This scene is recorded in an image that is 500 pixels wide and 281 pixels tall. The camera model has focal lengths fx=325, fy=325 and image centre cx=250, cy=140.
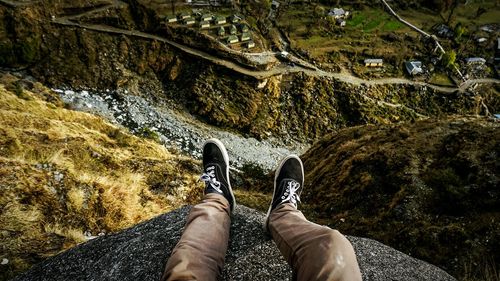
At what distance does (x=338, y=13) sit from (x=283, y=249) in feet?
186

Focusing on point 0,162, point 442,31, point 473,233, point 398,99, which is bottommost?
point 398,99

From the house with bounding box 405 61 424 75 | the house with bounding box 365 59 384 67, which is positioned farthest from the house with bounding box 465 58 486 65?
the house with bounding box 365 59 384 67

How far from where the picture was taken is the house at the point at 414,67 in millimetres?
47000

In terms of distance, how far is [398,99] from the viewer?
45.7 m

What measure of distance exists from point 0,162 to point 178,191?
183 inches

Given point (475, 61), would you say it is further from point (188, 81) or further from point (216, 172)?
point (216, 172)

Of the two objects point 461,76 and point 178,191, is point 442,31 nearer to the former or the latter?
point 461,76

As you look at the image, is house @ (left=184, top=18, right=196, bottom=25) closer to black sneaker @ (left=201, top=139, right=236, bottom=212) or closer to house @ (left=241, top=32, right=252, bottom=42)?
house @ (left=241, top=32, right=252, bottom=42)

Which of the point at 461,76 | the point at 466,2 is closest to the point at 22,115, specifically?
the point at 461,76

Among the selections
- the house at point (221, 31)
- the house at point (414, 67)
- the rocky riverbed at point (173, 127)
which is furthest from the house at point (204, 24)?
the house at point (414, 67)

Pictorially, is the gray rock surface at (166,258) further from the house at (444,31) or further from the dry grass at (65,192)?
the house at (444,31)

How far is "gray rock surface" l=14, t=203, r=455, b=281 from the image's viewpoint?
4867mm

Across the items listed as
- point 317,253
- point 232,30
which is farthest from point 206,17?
point 317,253

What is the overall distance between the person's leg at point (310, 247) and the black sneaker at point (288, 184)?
8.6 inches
